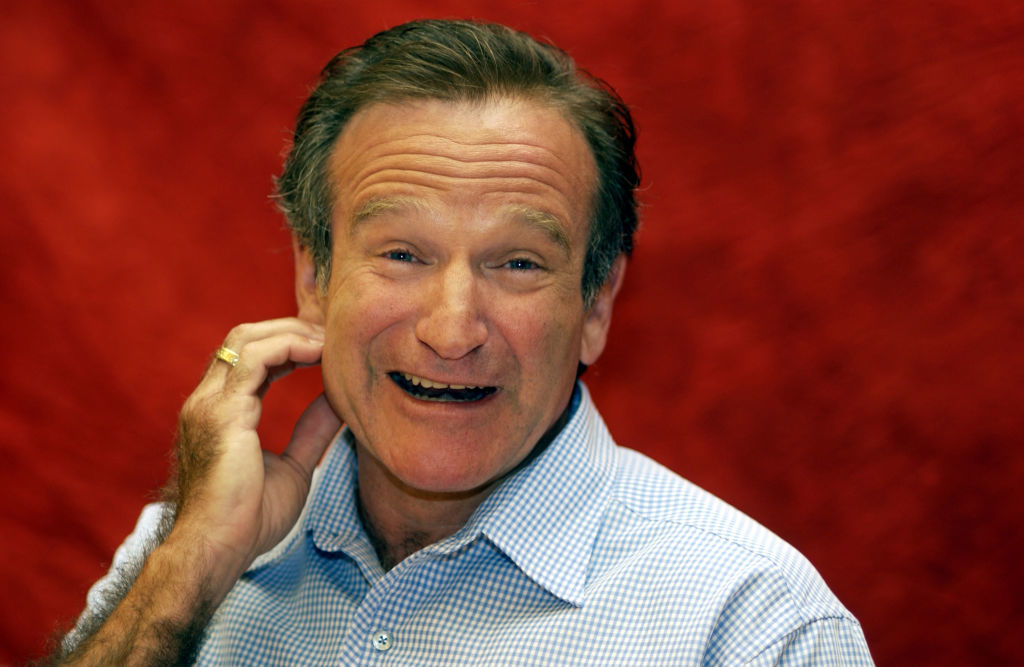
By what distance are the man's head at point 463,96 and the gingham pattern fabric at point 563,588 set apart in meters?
0.37

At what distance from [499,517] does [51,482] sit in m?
1.48

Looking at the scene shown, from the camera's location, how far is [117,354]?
106 inches

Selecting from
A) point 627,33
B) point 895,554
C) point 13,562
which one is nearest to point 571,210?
point 627,33

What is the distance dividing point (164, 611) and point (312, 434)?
1.57 feet

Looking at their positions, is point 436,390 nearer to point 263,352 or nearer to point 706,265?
point 263,352

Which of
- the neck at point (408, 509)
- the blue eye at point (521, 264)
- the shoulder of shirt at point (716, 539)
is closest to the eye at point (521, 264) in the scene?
the blue eye at point (521, 264)

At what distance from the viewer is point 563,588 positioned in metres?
1.69

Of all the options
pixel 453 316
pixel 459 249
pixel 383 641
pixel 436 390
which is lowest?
pixel 383 641

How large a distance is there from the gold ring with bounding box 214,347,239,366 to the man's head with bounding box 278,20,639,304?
208mm

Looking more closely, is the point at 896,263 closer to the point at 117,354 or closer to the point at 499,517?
the point at 499,517

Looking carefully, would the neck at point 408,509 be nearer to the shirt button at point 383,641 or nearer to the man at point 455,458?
the man at point 455,458

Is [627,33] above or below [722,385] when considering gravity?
above

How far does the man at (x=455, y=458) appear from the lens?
166 centimetres

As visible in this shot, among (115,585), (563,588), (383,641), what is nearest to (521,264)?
(563,588)
